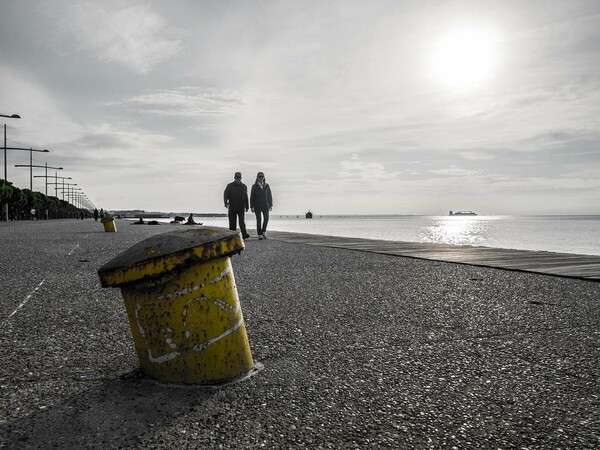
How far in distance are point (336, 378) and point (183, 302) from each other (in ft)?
3.48

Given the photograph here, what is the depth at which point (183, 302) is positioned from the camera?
268 cm

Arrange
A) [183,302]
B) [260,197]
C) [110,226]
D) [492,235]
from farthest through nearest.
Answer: [492,235], [110,226], [260,197], [183,302]

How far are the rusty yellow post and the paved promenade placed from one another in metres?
0.15

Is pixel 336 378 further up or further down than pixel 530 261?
further down

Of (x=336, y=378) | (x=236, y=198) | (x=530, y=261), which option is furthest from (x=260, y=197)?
(x=336, y=378)

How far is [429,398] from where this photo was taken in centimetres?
268

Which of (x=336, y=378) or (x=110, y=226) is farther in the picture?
(x=110, y=226)

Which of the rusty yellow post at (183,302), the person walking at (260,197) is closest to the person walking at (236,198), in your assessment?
the person walking at (260,197)

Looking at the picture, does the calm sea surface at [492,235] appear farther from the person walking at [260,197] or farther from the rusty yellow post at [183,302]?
the rusty yellow post at [183,302]

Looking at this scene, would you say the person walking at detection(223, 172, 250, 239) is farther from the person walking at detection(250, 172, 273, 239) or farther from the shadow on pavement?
the shadow on pavement

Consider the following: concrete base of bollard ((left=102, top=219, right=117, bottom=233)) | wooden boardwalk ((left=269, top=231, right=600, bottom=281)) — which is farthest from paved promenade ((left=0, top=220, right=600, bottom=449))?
concrete base of bollard ((left=102, top=219, right=117, bottom=233))

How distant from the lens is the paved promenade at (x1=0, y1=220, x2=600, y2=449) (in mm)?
2264

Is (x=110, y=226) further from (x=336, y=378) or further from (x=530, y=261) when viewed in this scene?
(x=336, y=378)

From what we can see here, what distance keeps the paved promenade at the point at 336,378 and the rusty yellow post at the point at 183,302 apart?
15 centimetres
